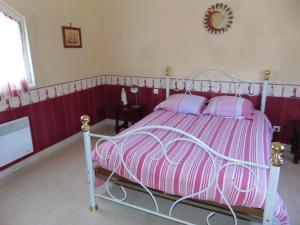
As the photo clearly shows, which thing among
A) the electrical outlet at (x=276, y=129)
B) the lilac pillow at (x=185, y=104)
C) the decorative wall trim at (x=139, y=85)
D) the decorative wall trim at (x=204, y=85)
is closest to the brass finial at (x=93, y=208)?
the decorative wall trim at (x=139, y=85)

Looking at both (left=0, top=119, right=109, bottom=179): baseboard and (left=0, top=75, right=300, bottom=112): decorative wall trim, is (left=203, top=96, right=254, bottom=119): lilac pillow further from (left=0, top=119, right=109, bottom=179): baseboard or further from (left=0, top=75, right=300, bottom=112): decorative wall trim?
(left=0, top=119, right=109, bottom=179): baseboard

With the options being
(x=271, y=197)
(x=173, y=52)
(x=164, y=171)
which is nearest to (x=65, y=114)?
(x=173, y=52)

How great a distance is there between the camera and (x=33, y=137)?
310 cm

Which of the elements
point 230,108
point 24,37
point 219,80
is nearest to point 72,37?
point 24,37

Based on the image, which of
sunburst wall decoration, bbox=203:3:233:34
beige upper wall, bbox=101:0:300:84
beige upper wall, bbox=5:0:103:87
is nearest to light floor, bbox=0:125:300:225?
beige upper wall, bbox=5:0:103:87

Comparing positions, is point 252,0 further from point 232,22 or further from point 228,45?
point 228,45

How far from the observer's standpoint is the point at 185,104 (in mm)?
3240

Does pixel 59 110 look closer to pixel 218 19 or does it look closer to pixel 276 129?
pixel 218 19

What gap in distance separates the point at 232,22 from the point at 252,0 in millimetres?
342

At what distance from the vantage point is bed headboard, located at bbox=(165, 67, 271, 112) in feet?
10.8

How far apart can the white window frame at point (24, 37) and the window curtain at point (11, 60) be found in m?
0.05

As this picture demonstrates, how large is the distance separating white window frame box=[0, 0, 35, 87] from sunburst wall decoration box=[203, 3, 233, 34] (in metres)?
2.36

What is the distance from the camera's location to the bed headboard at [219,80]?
3.28 m

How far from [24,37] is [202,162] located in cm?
255
